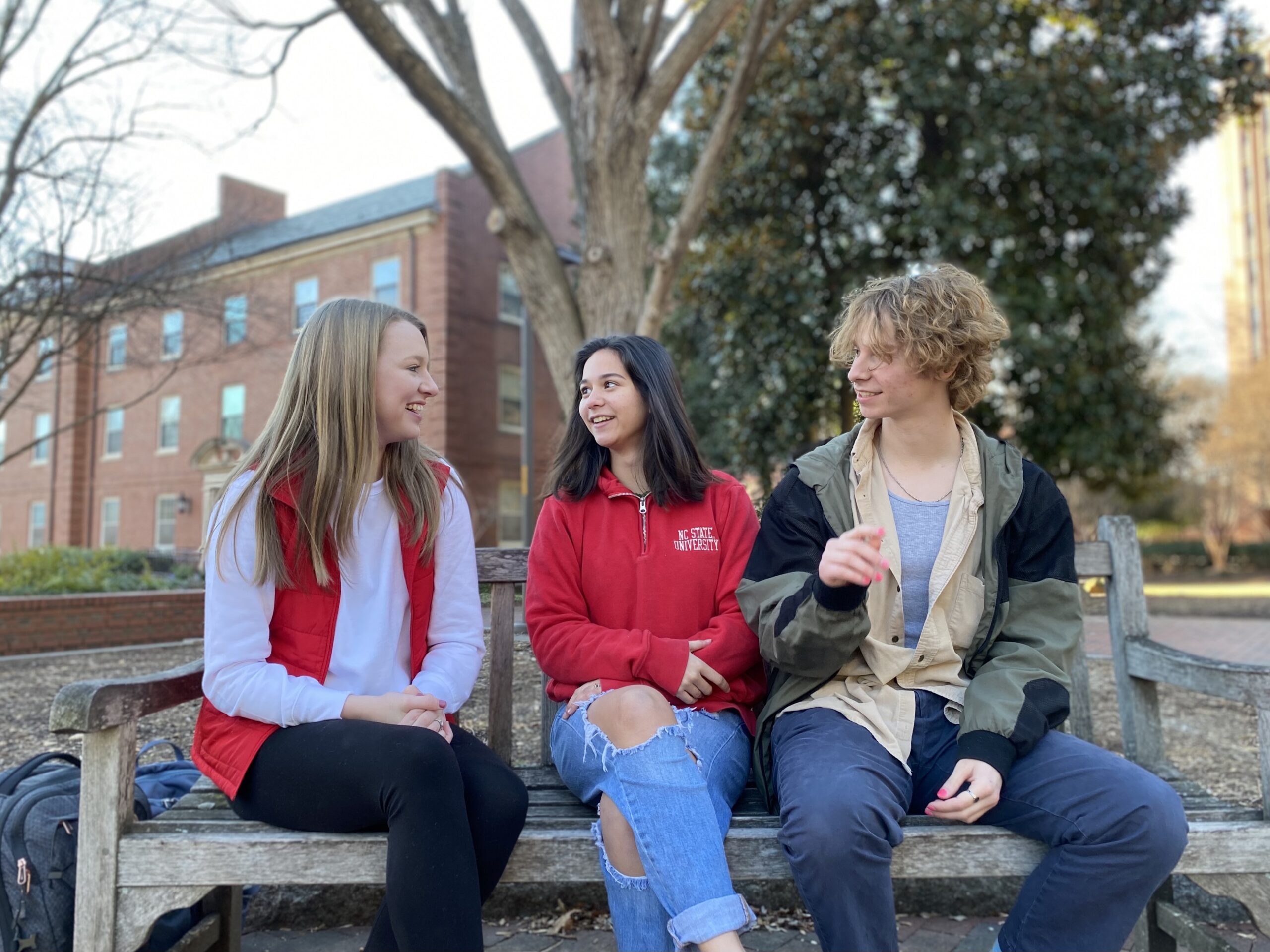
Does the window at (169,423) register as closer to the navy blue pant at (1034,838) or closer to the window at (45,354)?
the window at (45,354)

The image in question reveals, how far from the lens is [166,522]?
88.2ft

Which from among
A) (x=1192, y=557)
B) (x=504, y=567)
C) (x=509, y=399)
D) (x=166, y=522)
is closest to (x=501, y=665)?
(x=504, y=567)

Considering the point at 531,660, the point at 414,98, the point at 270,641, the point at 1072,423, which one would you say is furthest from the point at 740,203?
the point at 270,641

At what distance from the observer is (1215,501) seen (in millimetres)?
27438

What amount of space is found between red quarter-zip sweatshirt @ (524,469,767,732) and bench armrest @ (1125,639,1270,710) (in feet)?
3.58

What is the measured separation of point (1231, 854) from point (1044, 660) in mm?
547

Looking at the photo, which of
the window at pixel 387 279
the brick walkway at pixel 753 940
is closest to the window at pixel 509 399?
the window at pixel 387 279

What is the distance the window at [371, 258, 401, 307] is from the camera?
23.2 m

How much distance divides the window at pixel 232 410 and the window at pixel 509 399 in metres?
7.46

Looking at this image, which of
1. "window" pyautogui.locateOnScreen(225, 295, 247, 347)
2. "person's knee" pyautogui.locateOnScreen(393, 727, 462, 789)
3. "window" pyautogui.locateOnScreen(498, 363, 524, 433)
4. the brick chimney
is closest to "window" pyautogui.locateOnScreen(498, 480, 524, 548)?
"window" pyautogui.locateOnScreen(498, 363, 524, 433)

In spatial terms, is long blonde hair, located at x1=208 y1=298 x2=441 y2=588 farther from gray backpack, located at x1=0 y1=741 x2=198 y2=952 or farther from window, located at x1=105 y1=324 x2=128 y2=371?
window, located at x1=105 y1=324 x2=128 y2=371

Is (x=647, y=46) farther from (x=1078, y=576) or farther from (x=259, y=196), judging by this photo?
(x=259, y=196)

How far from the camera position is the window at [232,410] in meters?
25.7

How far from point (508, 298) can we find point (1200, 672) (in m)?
23.0
